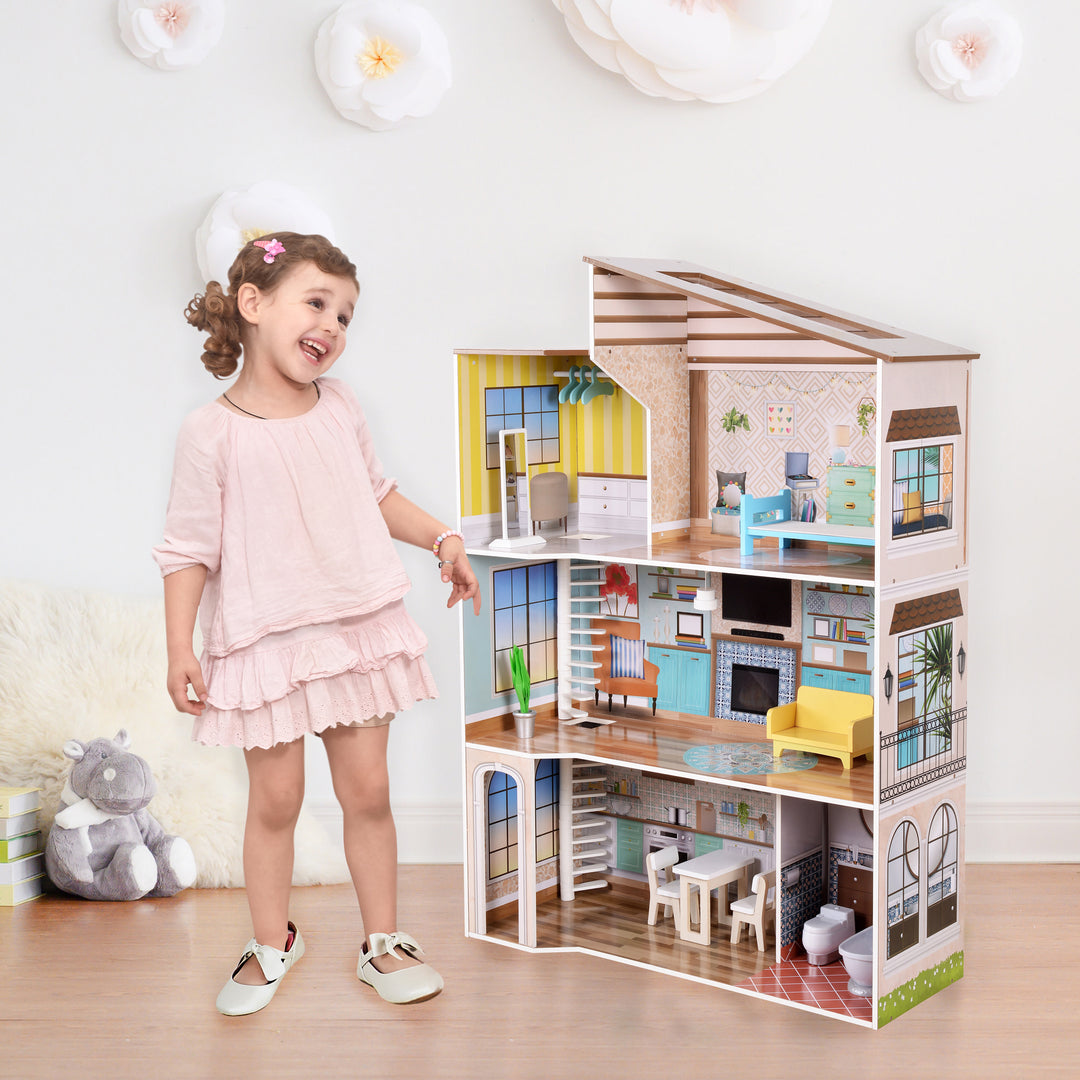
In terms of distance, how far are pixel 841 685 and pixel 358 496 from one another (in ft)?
3.62

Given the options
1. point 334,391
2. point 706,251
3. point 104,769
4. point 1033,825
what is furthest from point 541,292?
point 1033,825

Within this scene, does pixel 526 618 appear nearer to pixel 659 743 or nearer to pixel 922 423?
pixel 659 743

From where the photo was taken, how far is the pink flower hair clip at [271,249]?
2.48 metres

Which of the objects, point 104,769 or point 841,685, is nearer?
point 841,685

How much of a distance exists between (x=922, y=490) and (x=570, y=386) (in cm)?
92

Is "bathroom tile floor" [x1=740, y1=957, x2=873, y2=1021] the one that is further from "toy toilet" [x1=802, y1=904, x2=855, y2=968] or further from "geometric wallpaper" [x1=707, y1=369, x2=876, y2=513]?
"geometric wallpaper" [x1=707, y1=369, x2=876, y2=513]

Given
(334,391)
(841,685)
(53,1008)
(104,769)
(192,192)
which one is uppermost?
(192,192)

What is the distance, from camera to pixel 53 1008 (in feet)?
8.67

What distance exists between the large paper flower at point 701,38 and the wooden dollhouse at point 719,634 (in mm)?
583

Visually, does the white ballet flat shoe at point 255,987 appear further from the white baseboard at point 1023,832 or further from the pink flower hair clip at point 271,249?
the white baseboard at point 1023,832

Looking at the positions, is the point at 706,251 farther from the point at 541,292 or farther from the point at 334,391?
the point at 334,391

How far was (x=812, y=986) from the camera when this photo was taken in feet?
8.61

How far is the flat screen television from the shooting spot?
2900 millimetres

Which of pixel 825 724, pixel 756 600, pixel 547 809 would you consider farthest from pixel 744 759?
pixel 547 809
